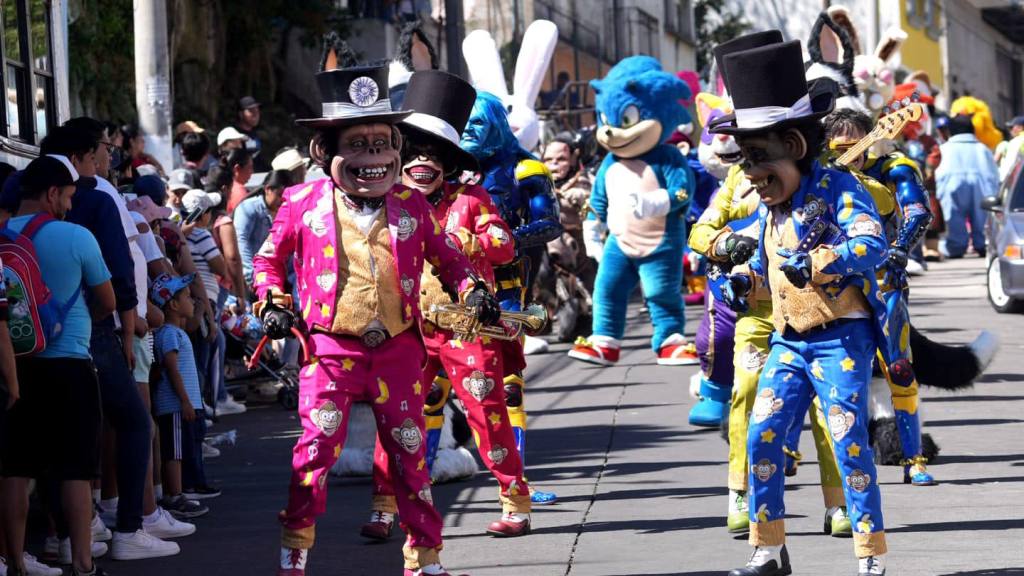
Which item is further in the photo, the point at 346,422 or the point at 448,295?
the point at 448,295

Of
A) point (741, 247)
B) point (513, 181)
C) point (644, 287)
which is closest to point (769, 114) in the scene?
point (741, 247)

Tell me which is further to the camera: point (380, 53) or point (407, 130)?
point (380, 53)

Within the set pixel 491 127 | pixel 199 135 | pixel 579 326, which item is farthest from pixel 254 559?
pixel 579 326

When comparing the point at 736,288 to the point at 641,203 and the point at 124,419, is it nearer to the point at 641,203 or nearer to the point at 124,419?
the point at 124,419

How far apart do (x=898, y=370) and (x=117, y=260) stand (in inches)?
143

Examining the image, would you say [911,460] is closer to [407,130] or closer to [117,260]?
[407,130]

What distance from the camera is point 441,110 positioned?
764 cm

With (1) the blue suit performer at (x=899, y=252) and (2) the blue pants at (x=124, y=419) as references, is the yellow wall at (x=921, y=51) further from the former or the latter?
(2) the blue pants at (x=124, y=419)

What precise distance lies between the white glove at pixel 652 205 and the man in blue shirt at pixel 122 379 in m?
6.57

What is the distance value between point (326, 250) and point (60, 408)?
1241 mm

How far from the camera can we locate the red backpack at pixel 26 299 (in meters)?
6.57

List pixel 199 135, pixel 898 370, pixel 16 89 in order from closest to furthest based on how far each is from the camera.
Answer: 1. pixel 898 370
2. pixel 16 89
3. pixel 199 135

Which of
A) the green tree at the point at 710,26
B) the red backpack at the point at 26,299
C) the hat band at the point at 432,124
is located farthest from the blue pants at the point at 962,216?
the red backpack at the point at 26,299

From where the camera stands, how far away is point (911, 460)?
8.52 metres
